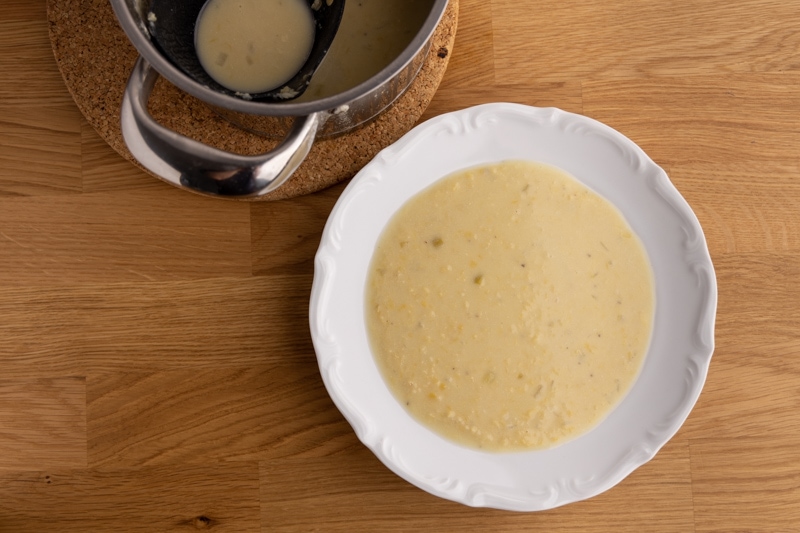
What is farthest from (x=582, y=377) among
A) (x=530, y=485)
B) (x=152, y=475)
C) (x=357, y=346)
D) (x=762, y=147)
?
(x=152, y=475)

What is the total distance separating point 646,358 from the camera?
808mm

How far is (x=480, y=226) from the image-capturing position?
81 centimetres

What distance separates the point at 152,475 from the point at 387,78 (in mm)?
580

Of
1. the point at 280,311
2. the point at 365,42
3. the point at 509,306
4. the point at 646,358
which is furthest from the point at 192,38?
the point at 646,358

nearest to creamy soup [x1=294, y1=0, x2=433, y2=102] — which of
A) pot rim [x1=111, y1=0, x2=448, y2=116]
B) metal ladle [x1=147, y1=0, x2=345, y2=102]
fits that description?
metal ladle [x1=147, y1=0, x2=345, y2=102]

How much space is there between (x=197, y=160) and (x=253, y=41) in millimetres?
246

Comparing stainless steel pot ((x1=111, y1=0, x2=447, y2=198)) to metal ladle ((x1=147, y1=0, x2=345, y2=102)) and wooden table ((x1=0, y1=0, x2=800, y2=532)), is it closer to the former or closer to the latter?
metal ladle ((x1=147, y1=0, x2=345, y2=102))

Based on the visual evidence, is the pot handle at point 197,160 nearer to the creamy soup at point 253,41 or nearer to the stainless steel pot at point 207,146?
the stainless steel pot at point 207,146

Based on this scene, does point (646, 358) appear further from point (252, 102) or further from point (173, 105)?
point (173, 105)

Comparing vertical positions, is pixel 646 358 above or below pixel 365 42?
below

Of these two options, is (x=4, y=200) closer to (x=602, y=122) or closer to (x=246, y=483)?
(x=246, y=483)

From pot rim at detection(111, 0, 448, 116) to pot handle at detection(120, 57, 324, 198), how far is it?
31 mm

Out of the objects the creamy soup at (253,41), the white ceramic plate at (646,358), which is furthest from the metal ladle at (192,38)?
the white ceramic plate at (646,358)

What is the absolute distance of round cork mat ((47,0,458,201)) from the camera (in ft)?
2.66
